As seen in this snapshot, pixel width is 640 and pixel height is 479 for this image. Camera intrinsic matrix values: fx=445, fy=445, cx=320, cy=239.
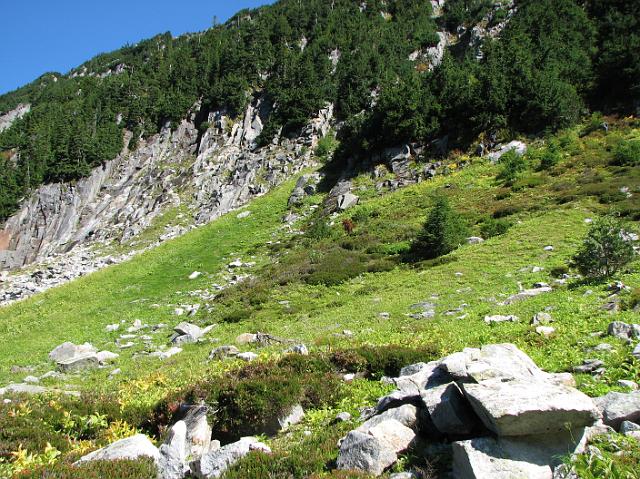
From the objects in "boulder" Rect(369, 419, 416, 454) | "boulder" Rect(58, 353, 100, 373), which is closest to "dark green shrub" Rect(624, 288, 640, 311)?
"boulder" Rect(369, 419, 416, 454)

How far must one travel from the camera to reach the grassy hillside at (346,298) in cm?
817

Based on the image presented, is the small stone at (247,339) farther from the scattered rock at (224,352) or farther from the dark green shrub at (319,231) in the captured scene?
the dark green shrub at (319,231)

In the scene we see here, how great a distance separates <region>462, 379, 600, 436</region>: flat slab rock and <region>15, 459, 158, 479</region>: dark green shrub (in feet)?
14.2

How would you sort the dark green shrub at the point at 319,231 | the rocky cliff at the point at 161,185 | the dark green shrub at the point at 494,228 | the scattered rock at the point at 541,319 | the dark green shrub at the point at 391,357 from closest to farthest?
the dark green shrub at the point at 391,357
the scattered rock at the point at 541,319
the dark green shrub at the point at 494,228
the dark green shrub at the point at 319,231
the rocky cliff at the point at 161,185

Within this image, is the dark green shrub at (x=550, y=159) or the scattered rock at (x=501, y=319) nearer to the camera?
the scattered rock at (x=501, y=319)

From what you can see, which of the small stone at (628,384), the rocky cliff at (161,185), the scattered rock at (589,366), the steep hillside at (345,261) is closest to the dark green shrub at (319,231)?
the steep hillside at (345,261)

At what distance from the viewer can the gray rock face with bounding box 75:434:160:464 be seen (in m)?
6.16

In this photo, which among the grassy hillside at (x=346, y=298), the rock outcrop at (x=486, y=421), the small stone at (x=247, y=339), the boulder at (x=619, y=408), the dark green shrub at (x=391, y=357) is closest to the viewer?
the rock outcrop at (x=486, y=421)

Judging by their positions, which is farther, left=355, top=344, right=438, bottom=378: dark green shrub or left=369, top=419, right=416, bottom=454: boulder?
left=355, top=344, right=438, bottom=378: dark green shrub

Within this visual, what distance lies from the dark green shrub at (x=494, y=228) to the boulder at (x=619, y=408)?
61.8ft

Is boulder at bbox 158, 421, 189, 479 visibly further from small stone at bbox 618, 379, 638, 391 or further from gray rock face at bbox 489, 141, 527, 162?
gray rock face at bbox 489, 141, 527, 162

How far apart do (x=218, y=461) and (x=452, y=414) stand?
3.06 metres

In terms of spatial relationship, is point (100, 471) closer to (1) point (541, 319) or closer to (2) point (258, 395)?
(2) point (258, 395)

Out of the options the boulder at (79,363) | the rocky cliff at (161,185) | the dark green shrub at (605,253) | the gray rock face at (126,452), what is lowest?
the dark green shrub at (605,253)
